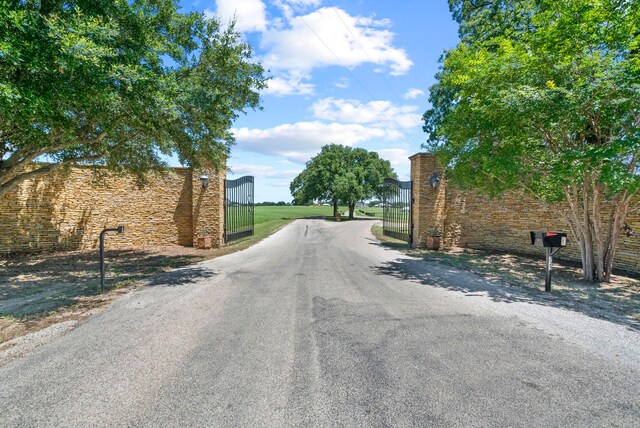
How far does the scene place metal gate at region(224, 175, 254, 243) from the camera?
45.1 ft

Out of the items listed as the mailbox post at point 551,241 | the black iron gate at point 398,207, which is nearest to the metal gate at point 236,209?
the black iron gate at point 398,207

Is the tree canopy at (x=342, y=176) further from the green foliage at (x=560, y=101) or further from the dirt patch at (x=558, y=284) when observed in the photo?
the green foliage at (x=560, y=101)

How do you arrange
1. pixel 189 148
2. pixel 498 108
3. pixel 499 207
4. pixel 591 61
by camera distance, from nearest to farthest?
pixel 591 61, pixel 498 108, pixel 189 148, pixel 499 207

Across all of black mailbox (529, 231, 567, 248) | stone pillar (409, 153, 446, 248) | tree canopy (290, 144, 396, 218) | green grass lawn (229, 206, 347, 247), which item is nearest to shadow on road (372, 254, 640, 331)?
black mailbox (529, 231, 567, 248)

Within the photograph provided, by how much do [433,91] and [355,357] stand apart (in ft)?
59.4

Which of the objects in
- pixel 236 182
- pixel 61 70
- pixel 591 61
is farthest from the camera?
pixel 236 182

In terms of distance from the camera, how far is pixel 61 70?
15.8 ft

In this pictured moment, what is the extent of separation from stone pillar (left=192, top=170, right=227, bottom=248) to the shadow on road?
7018mm

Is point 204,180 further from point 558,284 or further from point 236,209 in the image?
point 558,284

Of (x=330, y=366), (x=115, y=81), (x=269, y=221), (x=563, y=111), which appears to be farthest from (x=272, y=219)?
(x=330, y=366)

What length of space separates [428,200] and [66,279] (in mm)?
11758

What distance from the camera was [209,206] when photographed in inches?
507

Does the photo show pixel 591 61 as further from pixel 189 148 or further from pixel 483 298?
pixel 189 148

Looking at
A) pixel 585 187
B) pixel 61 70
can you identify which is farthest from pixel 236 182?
pixel 585 187
